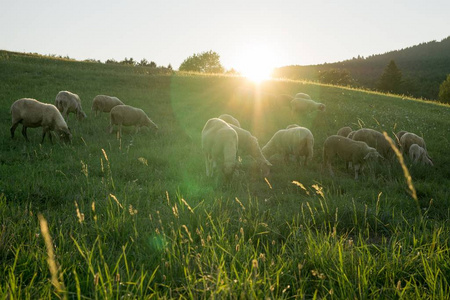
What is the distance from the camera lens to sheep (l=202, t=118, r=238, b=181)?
7.17 metres

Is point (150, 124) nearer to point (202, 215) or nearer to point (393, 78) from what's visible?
point (202, 215)

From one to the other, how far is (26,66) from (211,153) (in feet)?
89.4

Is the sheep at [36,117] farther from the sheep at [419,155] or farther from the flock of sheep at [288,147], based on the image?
the sheep at [419,155]

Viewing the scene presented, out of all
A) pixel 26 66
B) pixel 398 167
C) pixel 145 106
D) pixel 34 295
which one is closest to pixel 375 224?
pixel 34 295

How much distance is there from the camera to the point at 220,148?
25.6 feet

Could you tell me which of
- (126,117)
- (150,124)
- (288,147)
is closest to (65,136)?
(126,117)

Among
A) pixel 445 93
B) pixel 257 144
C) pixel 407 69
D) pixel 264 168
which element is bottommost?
pixel 264 168

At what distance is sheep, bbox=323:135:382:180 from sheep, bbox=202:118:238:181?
3398 millimetres

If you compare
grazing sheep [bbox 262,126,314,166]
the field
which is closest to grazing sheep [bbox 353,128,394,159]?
the field

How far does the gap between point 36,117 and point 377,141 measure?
11871mm

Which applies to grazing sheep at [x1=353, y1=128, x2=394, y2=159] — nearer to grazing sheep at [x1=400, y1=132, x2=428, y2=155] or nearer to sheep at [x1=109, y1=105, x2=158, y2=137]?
grazing sheep at [x1=400, y1=132, x2=428, y2=155]

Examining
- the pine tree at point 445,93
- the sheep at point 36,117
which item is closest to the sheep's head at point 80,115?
the sheep at point 36,117

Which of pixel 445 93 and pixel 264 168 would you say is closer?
pixel 264 168

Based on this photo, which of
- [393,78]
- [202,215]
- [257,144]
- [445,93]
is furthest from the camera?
[393,78]
